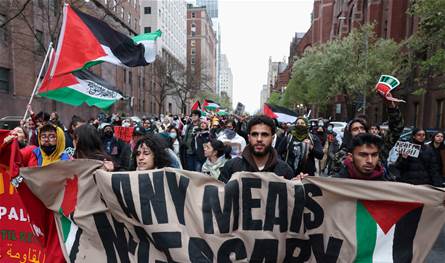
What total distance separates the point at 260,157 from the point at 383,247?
123cm

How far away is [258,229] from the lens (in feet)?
8.59

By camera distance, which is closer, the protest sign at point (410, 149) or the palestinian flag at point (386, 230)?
the palestinian flag at point (386, 230)

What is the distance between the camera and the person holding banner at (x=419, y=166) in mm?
5684

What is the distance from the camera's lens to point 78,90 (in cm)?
556

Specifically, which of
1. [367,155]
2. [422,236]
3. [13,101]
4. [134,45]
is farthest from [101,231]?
[13,101]

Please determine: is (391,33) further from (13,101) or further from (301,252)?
(301,252)

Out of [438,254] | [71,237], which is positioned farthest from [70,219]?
[438,254]

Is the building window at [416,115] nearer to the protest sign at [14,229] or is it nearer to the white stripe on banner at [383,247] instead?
the white stripe on banner at [383,247]

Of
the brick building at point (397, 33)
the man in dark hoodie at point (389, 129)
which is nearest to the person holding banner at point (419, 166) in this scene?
the man in dark hoodie at point (389, 129)

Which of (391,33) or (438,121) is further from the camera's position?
(391,33)

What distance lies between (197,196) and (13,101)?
23.4 meters

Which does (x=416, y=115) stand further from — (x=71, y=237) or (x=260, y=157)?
(x=71, y=237)

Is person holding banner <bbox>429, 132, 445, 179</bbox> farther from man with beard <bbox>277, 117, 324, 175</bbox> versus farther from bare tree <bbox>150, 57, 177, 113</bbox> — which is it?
bare tree <bbox>150, 57, 177, 113</bbox>

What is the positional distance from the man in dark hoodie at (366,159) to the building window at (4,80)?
23527 millimetres
